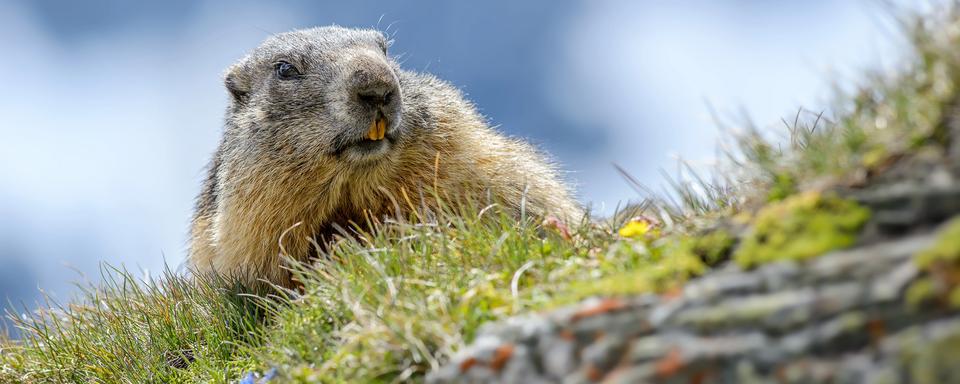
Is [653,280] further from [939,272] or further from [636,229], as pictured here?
[636,229]

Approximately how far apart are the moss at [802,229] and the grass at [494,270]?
0.02 metres

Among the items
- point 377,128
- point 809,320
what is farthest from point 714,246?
point 377,128

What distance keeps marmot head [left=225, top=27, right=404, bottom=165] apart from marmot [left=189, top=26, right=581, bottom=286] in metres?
0.01

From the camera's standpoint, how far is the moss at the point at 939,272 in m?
2.41

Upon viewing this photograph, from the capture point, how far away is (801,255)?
A: 9.05 feet

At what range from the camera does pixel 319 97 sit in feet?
22.6

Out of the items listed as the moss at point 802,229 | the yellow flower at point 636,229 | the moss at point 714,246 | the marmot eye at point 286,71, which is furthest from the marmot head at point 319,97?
the moss at point 802,229

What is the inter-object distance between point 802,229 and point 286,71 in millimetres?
5382

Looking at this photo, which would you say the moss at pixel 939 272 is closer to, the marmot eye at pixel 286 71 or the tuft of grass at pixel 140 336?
the tuft of grass at pixel 140 336

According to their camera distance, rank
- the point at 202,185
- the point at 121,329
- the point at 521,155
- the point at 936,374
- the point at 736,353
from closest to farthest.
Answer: the point at 936,374 → the point at 736,353 → the point at 121,329 → the point at 521,155 → the point at 202,185

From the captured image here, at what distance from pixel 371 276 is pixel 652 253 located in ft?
4.86

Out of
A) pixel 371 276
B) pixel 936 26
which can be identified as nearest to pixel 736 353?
pixel 936 26

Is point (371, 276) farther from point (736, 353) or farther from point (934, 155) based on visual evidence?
point (934, 155)

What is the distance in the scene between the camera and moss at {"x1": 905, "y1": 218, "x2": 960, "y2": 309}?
2.41 metres
